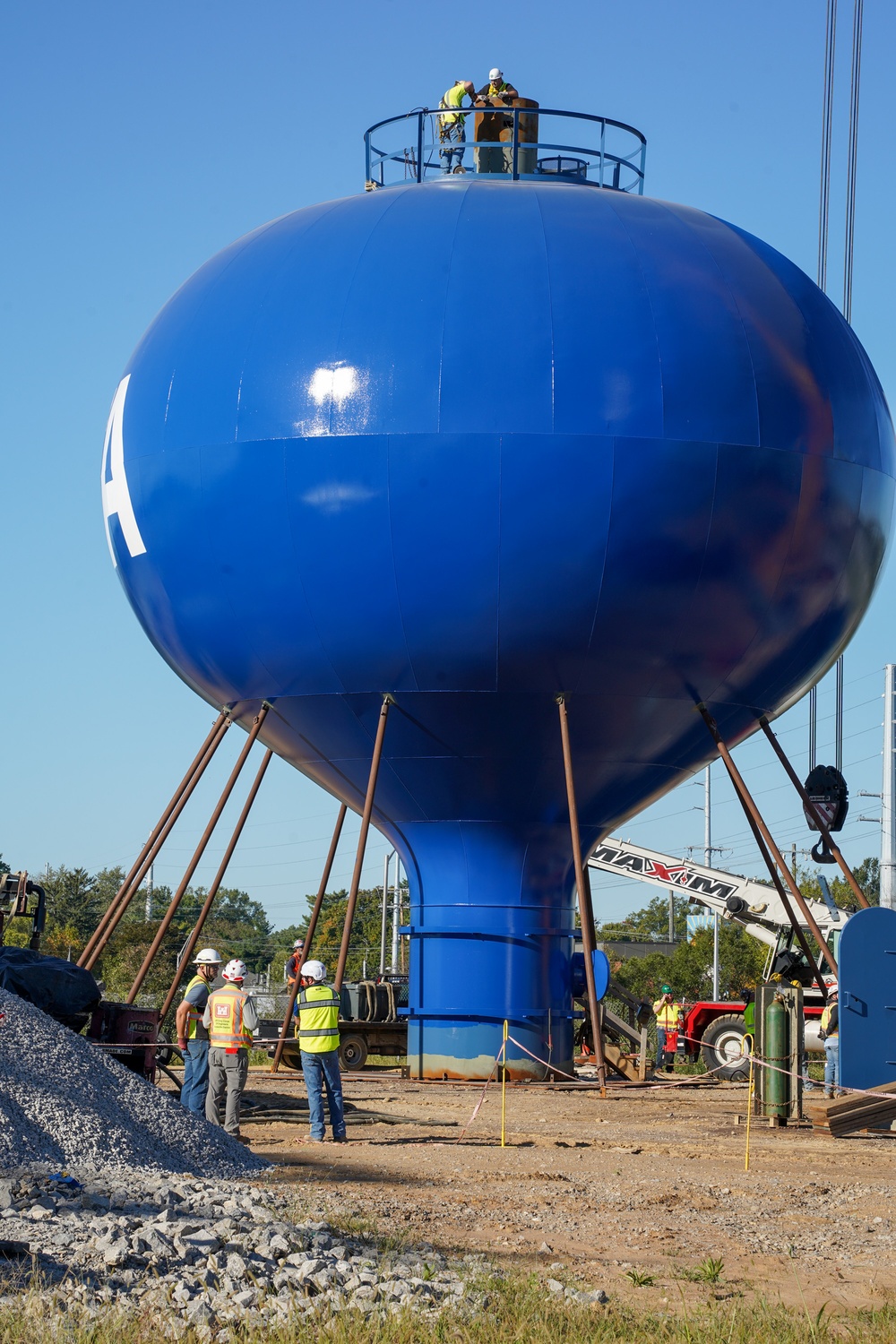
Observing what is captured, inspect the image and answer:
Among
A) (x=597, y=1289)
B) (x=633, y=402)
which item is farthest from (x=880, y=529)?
(x=597, y=1289)

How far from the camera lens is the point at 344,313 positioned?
18578 millimetres

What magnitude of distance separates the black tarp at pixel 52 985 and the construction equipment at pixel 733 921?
11.6 m

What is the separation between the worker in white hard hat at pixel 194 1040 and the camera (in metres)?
15.2

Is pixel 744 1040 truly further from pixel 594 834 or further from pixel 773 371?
pixel 773 371

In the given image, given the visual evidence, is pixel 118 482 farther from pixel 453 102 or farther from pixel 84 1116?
pixel 84 1116

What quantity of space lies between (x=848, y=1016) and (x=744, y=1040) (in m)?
10.1

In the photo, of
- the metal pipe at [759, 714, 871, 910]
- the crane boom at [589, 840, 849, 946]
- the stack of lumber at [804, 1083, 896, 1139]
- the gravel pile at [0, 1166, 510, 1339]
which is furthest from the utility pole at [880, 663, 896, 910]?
the gravel pile at [0, 1166, 510, 1339]

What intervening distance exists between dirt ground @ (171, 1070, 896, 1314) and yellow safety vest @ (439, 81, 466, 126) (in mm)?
→ 12852

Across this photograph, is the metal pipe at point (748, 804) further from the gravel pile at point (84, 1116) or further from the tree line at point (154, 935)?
the tree line at point (154, 935)

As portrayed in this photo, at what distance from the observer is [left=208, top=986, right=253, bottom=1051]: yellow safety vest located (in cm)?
1443

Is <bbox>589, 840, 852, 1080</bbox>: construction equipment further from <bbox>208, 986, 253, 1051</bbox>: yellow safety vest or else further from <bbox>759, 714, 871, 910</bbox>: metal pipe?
<bbox>208, 986, 253, 1051</bbox>: yellow safety vest

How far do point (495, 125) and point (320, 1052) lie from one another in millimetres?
13078

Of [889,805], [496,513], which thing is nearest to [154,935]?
A: [889,805]

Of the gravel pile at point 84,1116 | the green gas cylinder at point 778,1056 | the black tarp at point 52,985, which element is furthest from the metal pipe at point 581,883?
the gravel pile at point 84,1116
